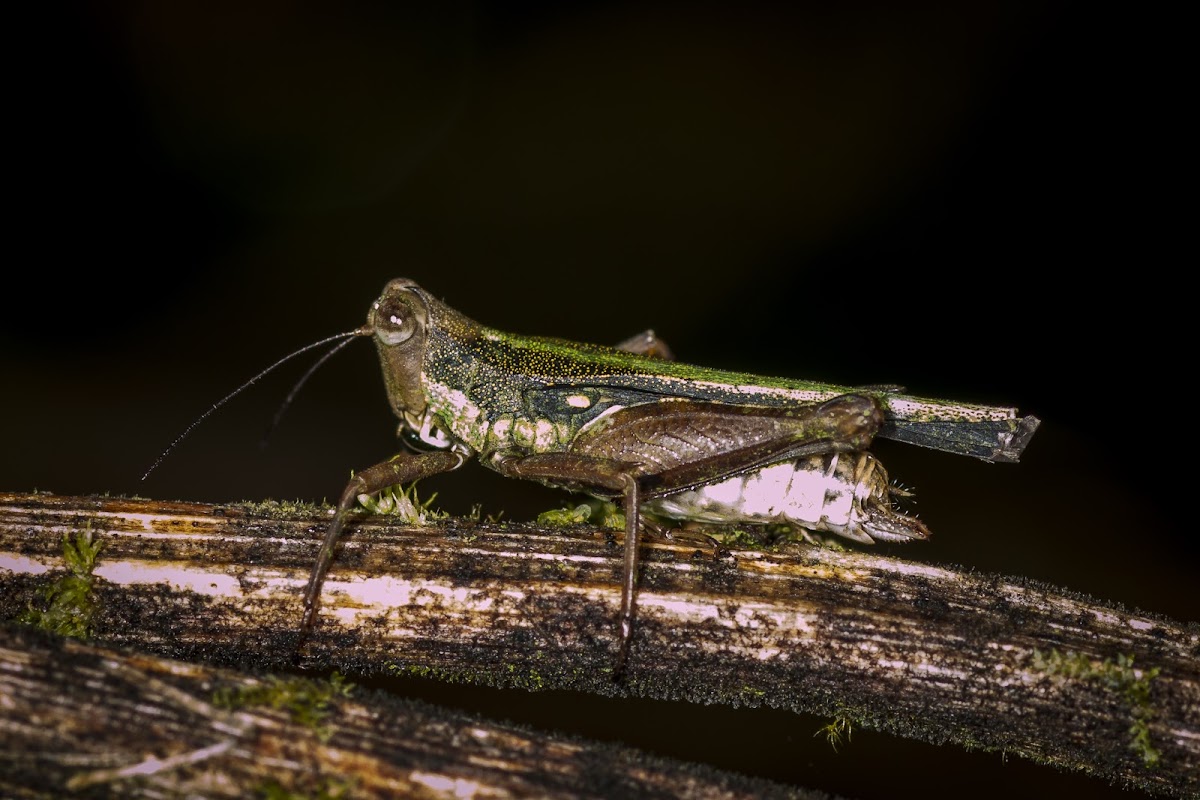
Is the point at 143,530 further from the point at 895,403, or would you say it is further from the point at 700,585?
the point at 895,403

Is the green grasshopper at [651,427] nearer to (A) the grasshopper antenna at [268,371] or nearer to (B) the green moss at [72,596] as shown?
(A) the grasshopper antenna at [268,371]

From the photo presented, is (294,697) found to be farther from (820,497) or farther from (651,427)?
(820,497)

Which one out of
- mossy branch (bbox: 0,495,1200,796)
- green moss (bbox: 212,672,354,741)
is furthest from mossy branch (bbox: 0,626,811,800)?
mossy branch (bbox: 0,495,1200,796)

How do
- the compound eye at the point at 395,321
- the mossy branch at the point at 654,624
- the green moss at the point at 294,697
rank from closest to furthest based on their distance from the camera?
1. the green moss at the point at 294,697
2. the mossy branch at the point at 654,624
3. the compound eye at the point at 395,321

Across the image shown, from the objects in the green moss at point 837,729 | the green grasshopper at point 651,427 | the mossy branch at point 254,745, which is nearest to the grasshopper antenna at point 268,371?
the green grasshopper at point 651,427

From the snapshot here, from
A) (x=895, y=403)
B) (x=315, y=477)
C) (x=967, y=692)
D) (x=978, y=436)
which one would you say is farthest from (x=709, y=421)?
(x=315, y=477)

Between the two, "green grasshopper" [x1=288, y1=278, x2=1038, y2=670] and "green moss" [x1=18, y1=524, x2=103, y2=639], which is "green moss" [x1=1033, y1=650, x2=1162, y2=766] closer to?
"green grasshopper" [x1=288, y1=278, x2=1038, y2=670]

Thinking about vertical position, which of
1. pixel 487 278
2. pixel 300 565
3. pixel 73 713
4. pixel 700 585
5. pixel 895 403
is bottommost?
pixel 73 713
